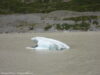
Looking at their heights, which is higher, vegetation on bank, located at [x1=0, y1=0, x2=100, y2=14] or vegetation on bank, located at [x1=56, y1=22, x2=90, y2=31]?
vegetation on bank, located at [x1=56, y1=22, x2=90, y2=31]

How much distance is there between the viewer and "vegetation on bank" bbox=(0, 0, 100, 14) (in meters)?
140

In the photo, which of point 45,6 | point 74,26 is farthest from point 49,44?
point 45,6

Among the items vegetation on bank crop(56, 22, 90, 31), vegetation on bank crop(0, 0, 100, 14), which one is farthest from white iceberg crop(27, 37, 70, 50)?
vegetation on bank crop(0, 0, 100, 14)

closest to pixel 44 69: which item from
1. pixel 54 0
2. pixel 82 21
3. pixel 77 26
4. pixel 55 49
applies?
pixel 55 49

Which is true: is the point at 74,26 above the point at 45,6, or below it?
above

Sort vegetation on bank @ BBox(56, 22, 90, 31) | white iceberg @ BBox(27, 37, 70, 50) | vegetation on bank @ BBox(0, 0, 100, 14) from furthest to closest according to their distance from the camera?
vegetation on bank @ BBox(0, 0, 100, 14)
vegetation on bank @ BBox(56, 22, 90, 31)
white iceberg @ BBox(27, 37, 70, 50)

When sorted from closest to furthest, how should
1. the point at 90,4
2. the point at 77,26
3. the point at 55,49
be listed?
the point at 55,49 → the point at 77,26 → the point at 90,4

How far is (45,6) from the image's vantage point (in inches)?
5984

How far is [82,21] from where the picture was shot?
98.2 m

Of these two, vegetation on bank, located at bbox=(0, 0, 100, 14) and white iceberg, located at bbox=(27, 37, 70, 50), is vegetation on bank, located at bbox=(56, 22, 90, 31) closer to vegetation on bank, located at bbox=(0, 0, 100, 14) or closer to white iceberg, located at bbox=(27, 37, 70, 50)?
vegetation on bank, located at bbox=(0, 0, 100, 14)

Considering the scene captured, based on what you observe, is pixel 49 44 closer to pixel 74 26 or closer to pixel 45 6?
pixel 74 26

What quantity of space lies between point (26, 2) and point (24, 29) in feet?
255

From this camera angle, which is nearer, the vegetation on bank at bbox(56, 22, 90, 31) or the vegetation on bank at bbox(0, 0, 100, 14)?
the vegetation on bank at bbox(56, 22, 90, 31)

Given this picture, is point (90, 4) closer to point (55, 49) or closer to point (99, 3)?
point (99, 3)
